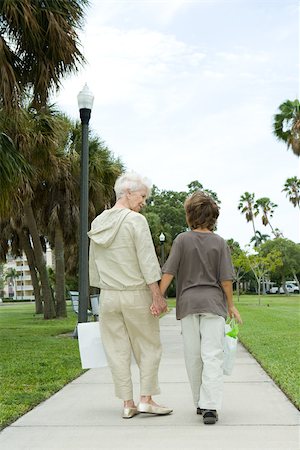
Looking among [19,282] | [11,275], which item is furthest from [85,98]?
[19,282]

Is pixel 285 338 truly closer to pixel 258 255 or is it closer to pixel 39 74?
pixel 39 74

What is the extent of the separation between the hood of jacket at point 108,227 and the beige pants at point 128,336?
41 cm

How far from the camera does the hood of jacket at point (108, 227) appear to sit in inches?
219

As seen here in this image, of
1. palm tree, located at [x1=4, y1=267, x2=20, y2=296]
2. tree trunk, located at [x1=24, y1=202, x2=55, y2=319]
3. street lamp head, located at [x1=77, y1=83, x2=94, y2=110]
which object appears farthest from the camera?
palm tree, located at [x1=4, y1=267, x2=20, y2=296]

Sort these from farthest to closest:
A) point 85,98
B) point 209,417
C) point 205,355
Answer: point 85,98 → point 205,355 → point 209,417

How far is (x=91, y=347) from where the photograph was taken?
577cm

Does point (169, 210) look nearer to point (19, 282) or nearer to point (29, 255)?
point (29, 255)

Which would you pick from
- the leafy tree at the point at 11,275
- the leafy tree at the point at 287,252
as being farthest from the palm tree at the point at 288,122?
the leafy tree at the point at 11,275

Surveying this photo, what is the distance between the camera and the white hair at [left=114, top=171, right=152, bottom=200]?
5.70m

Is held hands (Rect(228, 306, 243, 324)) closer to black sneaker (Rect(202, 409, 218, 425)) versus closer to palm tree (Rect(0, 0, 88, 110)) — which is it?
black sneaker (Rect(202, 409, 218, 425))

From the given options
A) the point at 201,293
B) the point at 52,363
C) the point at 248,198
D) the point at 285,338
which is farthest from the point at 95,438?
the point at 248,198

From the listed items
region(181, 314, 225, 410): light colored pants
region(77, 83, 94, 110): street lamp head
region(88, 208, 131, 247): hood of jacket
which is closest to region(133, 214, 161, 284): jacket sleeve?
region(88, 208, 131, 247): hood of jacket

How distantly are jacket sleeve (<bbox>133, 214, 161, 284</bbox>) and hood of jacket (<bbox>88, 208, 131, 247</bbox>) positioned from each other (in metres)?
0.14

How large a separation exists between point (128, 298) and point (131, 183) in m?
0.94
